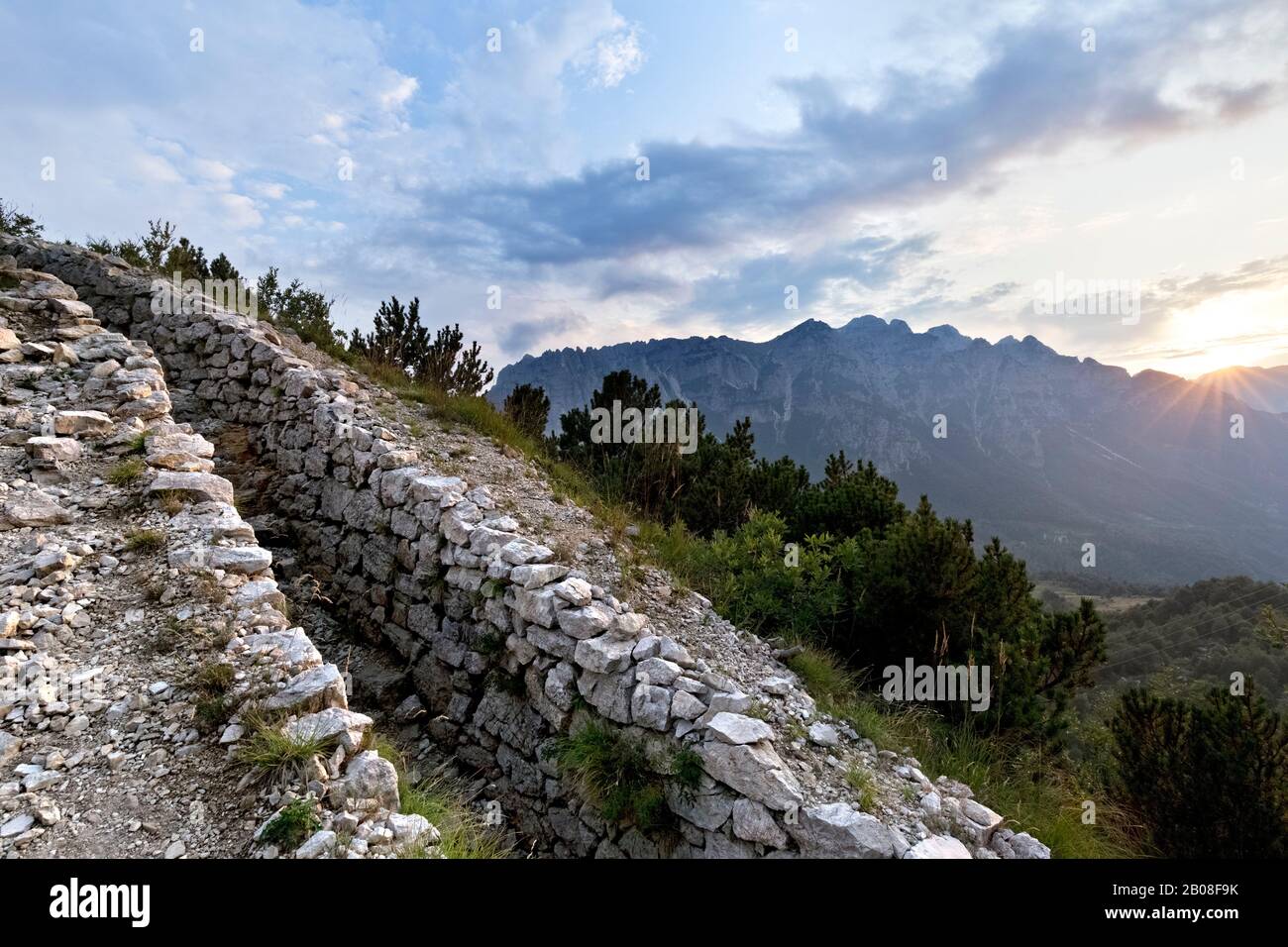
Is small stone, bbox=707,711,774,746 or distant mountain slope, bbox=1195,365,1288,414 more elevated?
distant mountain slope, bbox=1195,365,1288,414

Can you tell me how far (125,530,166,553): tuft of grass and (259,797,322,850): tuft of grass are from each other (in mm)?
2936

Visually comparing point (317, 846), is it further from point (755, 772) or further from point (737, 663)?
point (737, 663)

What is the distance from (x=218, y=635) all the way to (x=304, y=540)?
3.76m

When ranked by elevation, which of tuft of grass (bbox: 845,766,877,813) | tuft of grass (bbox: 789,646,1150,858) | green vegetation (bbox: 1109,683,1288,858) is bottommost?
green vegetation (bbox: 1109,683,1288,858)

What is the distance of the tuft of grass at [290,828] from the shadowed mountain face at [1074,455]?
83.6 meters

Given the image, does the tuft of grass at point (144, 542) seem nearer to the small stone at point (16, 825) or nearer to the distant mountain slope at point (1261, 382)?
the small stone at point (16, 825)

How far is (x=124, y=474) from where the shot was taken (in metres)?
5.08

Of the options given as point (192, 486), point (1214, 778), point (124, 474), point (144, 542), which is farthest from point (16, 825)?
point (1214, 778)

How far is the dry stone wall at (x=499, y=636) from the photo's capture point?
353 cm

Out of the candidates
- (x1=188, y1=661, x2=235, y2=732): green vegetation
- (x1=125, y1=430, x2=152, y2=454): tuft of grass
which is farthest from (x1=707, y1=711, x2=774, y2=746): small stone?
(x1=125, y1=430, x2=152, y2=454): tuft of grass

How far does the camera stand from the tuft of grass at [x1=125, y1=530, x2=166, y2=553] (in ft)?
14.3

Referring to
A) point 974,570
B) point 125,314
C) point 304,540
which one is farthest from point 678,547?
point 125,314

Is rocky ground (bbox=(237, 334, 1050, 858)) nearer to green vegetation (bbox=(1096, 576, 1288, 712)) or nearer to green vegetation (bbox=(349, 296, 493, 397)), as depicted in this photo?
green vegetation (bbox=(349, 296, 493, 397))
